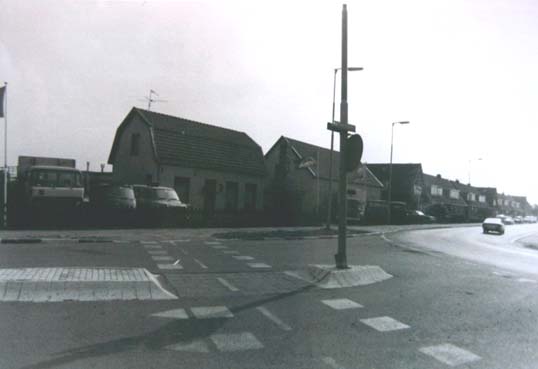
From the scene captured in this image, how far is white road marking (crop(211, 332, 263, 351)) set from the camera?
495cm

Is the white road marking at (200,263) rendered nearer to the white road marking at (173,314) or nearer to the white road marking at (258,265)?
the white road marking at (258,265)

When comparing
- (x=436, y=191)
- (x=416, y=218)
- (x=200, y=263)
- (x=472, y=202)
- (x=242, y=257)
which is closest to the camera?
(x=200, y=263)

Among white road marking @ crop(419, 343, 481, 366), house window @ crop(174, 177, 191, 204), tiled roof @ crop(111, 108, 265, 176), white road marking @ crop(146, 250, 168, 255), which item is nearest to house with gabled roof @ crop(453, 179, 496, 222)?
tiled roof @ crop(111, 108, 265, 176)

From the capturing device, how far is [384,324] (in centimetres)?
611

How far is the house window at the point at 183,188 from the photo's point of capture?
101ft

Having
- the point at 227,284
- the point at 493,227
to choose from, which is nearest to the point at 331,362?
the point at 227,284

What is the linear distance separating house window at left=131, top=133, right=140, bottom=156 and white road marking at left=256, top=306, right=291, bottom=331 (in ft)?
88.2

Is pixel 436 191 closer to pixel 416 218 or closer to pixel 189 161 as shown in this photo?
pixel 416 218

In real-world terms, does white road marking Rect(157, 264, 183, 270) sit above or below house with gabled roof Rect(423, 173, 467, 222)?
below

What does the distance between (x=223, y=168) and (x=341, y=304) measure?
88.0ft

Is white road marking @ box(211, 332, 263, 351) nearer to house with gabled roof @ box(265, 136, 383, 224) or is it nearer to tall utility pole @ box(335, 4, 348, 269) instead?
tall utility pole @ box(335, 4, 348, 269)

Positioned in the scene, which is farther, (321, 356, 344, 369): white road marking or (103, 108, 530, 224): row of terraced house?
(103, 108, 530, 224): row of terraced house

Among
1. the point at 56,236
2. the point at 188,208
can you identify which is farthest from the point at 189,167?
the point at 56,236

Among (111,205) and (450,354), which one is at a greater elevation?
(111,205)
